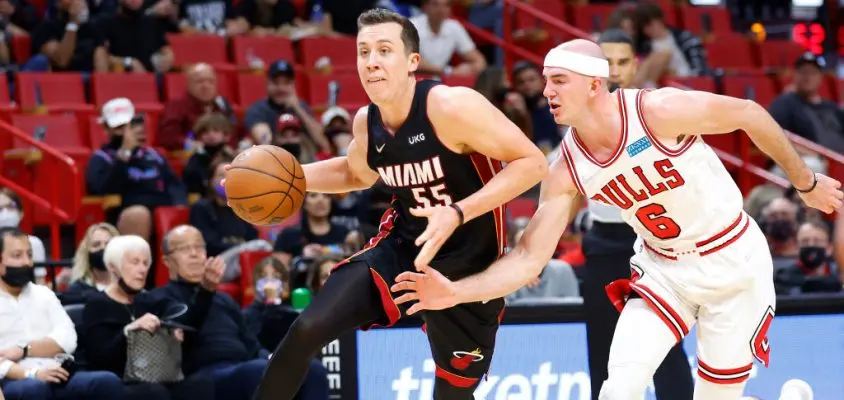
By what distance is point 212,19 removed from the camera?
12719 millimetres

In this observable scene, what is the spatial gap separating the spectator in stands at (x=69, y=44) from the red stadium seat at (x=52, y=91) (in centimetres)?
28

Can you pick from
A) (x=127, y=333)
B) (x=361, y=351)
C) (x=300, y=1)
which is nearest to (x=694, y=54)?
(x=300, y=1)

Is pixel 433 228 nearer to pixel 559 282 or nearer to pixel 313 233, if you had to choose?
pixel 559 282

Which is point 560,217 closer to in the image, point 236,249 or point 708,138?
point 236,249

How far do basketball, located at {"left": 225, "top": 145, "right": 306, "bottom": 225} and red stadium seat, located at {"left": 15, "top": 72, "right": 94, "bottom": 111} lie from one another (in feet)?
19.3

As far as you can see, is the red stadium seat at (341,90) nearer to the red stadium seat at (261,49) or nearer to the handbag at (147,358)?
the red stadium seat at (261,49)

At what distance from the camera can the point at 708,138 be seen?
1290 centimetres

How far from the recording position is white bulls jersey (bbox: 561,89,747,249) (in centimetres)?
527

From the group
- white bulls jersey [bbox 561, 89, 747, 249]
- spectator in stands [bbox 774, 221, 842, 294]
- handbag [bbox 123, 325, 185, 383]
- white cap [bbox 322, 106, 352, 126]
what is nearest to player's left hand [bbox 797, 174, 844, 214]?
white bulls jersey [bbox 561, 89, 747, 249]

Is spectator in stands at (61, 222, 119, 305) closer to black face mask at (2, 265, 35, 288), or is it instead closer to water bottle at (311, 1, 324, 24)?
black face mask at (2, 265, 35, 288)

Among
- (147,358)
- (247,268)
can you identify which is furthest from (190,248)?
(247,268)

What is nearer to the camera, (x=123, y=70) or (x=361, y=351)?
(x=361, y=351)

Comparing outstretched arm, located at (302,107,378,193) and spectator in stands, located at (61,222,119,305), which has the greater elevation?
outstretched arm, located at (302,107,378,193)

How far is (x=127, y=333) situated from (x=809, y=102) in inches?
307
